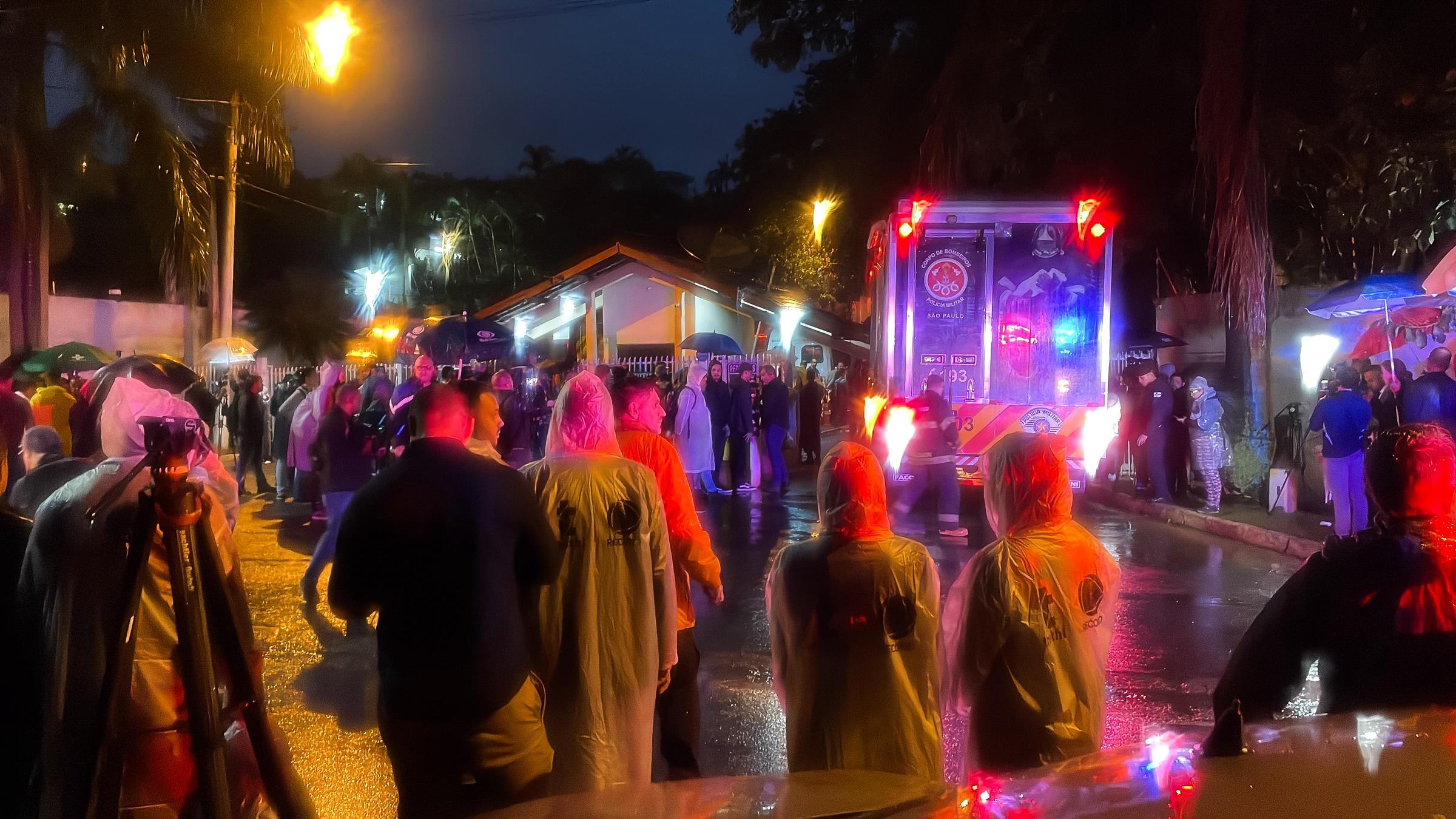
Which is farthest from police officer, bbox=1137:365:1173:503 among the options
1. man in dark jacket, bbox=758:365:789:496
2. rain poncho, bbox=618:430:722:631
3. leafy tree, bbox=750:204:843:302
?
leafy tree, bbox=750:204:843:302

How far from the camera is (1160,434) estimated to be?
46.2 ft

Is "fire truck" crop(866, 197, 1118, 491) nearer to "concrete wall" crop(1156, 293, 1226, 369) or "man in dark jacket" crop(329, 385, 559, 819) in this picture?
"concrete wall" crop(1156, 293, 1226, 369)

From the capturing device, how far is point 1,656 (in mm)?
2791

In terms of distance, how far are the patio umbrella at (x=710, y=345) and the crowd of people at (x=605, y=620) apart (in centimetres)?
2048

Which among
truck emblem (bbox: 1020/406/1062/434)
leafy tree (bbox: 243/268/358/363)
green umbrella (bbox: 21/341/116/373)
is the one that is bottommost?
truck emblem (bbox: 1020/406/1062/434)

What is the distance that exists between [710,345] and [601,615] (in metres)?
21.3

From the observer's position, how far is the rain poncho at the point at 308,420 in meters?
12.5

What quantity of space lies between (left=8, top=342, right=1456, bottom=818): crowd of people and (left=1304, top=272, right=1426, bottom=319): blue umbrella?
989cm

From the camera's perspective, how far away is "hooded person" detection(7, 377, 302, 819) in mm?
2674

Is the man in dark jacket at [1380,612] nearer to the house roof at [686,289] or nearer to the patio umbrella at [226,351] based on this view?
the patio umbrella at [226,351]

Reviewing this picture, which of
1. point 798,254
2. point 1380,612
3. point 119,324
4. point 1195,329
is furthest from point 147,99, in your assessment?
point 798,254

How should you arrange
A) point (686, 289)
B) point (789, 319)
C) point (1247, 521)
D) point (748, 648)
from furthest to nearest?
point (686, 289) < point (789, 319) < point (1247, 521) < point (748, 648)

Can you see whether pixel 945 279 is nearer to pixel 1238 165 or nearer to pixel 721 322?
pixel 1238 165

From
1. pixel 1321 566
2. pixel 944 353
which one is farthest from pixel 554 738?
pixel 944 353
